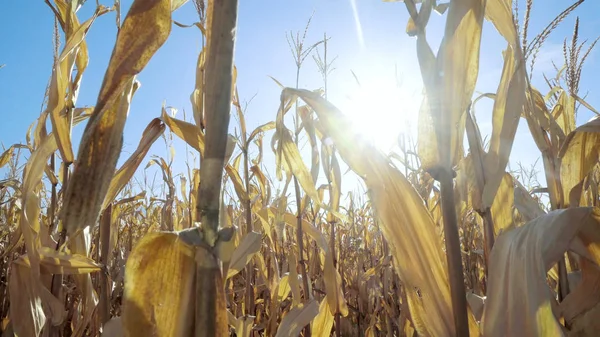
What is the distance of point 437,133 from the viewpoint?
558 millimetres

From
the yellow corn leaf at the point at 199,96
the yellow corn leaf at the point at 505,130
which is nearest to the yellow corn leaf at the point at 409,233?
the yellow corn leaf at the point at 505,130

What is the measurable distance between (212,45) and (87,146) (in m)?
0.28

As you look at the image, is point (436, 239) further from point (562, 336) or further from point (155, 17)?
point (155, 17)

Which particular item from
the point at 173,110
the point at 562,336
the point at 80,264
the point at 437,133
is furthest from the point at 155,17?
the point at 173,110

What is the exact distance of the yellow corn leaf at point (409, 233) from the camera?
60 centimetres

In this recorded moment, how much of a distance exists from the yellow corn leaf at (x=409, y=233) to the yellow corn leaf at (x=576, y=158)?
54 centimetres

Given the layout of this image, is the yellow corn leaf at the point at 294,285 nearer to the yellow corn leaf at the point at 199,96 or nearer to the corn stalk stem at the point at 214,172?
the yellow corn leaf at the point at 199,96

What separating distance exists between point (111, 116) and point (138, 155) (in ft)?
0.60

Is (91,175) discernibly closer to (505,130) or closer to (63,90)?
(63,90)

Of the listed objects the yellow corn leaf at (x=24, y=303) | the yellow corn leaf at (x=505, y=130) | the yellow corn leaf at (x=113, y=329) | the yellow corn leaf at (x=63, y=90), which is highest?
the yellow corn leaf at (x=63, y=90)

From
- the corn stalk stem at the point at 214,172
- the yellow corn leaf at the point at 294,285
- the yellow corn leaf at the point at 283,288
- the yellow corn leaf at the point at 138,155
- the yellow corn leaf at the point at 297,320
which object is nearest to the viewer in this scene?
the corn stalk stem at the point at 214,172

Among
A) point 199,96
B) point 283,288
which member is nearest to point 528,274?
point 199,96

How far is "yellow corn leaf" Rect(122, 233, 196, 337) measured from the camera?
0.47 m

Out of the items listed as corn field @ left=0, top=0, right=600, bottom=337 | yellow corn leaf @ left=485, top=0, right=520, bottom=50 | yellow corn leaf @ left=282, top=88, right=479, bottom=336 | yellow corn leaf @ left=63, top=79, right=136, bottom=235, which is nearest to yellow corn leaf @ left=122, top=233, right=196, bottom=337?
corn field @ left=0, top=0, right=600, bottom=337
